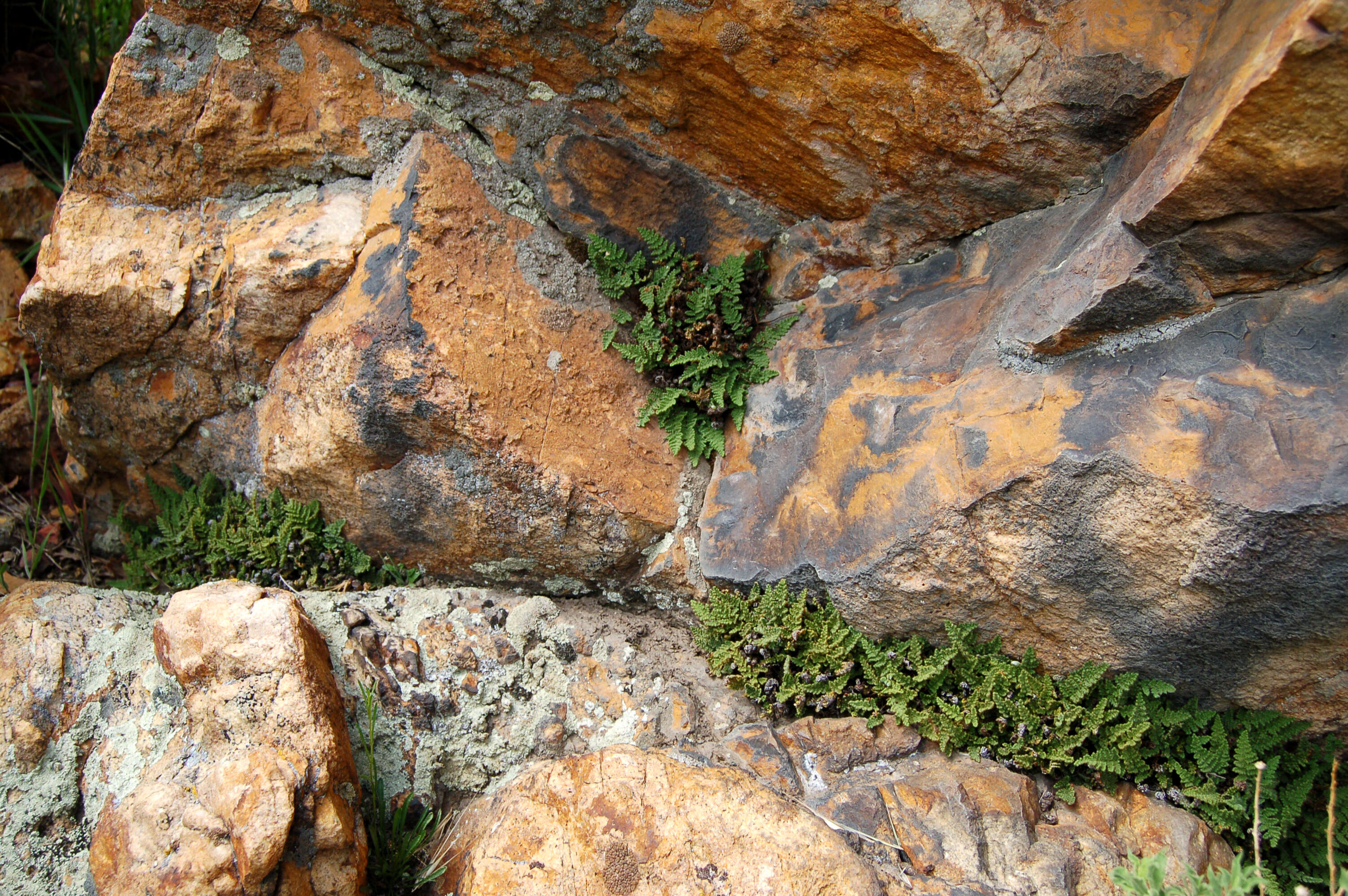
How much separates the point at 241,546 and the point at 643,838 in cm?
348

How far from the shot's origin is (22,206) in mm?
7301

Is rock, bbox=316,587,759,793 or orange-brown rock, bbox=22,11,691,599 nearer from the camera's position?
rock, bbox=316,587,759,793

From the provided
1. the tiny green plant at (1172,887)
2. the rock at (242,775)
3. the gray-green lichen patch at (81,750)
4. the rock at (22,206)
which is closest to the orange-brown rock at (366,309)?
the rock at (242,775)

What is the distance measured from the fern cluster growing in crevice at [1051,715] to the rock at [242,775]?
7.41 ft

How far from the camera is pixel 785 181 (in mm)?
5559

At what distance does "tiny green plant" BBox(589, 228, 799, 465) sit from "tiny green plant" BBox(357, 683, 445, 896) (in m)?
2.54

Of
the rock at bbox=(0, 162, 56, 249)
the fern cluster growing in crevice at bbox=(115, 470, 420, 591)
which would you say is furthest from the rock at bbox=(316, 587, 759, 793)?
the rock at bbox=(0, 162, 56, 249)

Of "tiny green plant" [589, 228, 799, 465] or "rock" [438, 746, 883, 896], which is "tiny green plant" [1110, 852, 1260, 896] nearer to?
"rock" [438, 746, 883, 896]

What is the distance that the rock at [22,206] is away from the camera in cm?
722

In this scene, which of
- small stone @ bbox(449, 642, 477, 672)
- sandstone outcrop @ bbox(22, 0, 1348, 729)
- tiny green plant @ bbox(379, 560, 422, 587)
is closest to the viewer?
sandstone outcrop @ bbox(22, 0, 1348, 729)

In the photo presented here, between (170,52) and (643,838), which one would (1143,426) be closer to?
(643,838)

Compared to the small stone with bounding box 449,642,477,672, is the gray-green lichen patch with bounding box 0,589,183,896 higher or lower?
lower

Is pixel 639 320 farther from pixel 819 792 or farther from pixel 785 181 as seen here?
Result: pixel 819 792

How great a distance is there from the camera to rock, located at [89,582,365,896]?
368 cm
